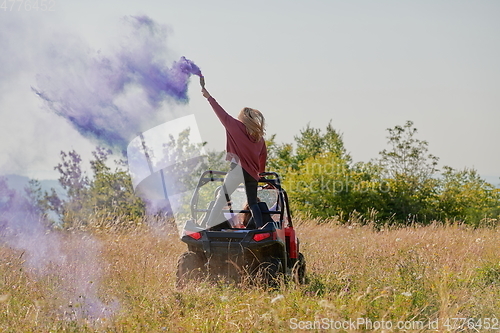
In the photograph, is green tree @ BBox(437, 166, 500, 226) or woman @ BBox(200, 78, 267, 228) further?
green tree @ BBox(437, 166, 500, 226)

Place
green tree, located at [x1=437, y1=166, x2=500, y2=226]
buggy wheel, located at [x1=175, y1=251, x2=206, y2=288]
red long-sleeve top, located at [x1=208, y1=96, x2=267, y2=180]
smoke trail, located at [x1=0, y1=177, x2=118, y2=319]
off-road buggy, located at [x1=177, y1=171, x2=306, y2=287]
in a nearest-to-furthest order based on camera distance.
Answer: smoke trail, located at [x1=0, y1=177, x2=118, y2=319], off-road buggy, located at [x1=177, y1=171, x2=306, y2=287], red long-sleeve top, located at [x1=208, y1=96, x2=267, y2=180], buggy wheel, located at [x1=175, y1=251, x2=206, y2=288], green tree, located at [x1=437, y1=166, x2=500, y2=226]

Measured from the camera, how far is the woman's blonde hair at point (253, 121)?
5.77 meters

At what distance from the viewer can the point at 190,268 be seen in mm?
5977

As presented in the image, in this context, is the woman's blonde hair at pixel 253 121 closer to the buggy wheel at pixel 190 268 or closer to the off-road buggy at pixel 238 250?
the off-road buggy at pixel 238 250

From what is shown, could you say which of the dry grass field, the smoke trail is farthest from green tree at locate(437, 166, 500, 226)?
the smoke trail

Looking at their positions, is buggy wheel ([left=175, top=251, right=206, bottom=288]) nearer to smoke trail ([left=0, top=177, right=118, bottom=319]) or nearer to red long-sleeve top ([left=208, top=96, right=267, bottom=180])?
smoke trail ([left=0, top=177, right=118, bottom=319])

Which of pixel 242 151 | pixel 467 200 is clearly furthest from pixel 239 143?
pixel 467 200

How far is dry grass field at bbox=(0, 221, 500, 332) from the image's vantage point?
4.39 meters

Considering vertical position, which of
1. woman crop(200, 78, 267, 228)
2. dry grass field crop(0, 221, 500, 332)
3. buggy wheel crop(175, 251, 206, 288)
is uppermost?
woman crop(200, 78, 267, 228)

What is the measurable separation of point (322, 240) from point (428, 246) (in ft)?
6.65

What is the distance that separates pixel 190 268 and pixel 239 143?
4.71 feet

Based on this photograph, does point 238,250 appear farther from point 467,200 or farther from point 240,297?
point 467,200

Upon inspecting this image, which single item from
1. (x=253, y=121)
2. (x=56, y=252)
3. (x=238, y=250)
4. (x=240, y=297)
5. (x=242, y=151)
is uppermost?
(x=253, y=121)

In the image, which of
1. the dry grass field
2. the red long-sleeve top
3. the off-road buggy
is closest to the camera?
the dry grass field
